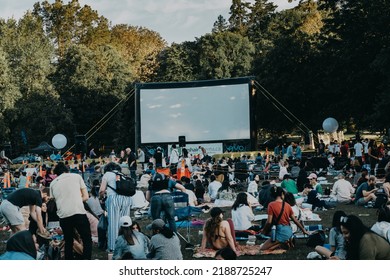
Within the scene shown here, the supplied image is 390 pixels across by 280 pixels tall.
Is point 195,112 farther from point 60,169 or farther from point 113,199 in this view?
point 60,169

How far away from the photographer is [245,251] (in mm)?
9242

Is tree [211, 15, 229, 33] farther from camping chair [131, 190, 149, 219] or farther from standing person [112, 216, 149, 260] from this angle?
standing person [112, 216, 149, 260]

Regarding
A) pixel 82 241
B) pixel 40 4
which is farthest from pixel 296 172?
pixel 40 4

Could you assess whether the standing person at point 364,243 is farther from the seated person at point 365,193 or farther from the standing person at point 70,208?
the seated person at point 365,193

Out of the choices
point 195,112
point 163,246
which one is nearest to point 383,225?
point 163,246

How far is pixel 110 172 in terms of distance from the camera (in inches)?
353

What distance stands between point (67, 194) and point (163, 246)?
49.5 inches

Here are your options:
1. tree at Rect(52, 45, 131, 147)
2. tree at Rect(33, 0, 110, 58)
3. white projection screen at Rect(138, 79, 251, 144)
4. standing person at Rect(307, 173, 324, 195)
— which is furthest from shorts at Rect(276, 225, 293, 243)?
tree at Rect(33, 0, 110, 58)

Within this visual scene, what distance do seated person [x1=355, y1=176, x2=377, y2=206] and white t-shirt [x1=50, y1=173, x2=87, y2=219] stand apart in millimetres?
7618

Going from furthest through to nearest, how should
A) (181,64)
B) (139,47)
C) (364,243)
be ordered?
(139,47), (181,64), (364,243)

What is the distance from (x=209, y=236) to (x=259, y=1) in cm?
4332

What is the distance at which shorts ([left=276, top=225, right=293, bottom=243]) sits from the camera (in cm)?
929

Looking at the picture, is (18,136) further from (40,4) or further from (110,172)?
(110,172)
